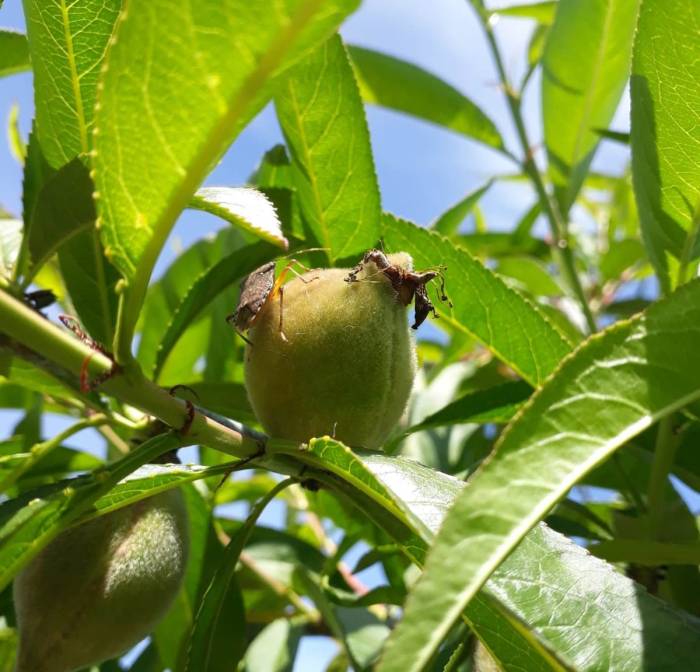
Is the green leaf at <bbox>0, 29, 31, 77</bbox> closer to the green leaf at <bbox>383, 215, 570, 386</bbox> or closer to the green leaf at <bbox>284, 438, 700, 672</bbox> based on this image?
the green leaf at <bbox>383, 215, 570, 386</bbox>

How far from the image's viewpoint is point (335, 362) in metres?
1.28

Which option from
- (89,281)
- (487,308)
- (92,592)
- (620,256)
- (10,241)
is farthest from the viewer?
(620,256)

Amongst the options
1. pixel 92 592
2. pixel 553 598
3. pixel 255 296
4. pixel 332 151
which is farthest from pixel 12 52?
pixel 553 598

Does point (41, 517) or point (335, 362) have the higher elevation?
point (335, 362)

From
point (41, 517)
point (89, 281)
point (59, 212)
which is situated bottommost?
point (41, 517)

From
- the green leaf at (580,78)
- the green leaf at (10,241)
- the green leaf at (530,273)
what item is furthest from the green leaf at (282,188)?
the green leaf at (530,273)

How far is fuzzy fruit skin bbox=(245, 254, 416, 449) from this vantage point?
1286 mm

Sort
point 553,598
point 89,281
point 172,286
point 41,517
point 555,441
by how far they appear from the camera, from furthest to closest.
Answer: point 172,286, point 89,281, point 41,517, point 553,598, point 555,441

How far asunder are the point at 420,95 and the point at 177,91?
1788 millimetres

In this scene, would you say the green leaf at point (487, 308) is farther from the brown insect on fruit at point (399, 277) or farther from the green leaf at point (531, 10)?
the green leaf at point (531, 10)

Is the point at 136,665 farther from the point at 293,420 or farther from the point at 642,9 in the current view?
the point at 642,9

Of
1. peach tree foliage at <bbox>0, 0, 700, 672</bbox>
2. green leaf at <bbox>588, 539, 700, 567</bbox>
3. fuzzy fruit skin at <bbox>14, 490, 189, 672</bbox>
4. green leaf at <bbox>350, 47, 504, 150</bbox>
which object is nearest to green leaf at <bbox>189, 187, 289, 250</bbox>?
peach tree foliage at <bbox>0, 0, 700, 672</bbox>

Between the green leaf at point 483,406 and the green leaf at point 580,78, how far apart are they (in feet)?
2.75

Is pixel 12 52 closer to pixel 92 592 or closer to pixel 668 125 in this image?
pixel 92 592
